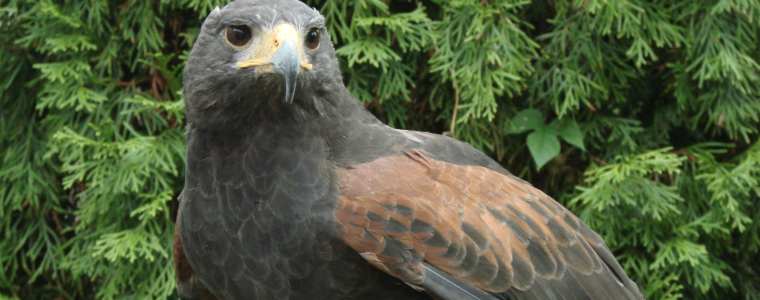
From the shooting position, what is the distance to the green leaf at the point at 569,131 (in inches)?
123

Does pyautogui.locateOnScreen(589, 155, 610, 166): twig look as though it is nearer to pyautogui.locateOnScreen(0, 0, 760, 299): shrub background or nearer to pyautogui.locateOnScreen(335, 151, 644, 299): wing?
pyautogui.locateOnScreen(0, 0, 760, 299): shrub background

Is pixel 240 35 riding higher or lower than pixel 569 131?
higher

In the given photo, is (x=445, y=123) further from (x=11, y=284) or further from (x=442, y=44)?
(x=11, y=284)

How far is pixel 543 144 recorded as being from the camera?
3.13 m

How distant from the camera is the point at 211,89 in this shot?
1.81 meters

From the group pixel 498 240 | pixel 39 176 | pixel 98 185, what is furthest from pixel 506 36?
pixel 39 176

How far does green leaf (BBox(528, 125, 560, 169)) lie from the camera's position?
308 cm

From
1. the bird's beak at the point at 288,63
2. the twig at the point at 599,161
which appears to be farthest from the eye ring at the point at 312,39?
the twig at the point at 599,161

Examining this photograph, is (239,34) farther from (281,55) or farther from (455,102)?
(455,102)

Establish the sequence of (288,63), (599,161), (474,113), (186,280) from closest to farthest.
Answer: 1. (288,63)
2. (186,280)
3. (474,113)
4. (599,161)

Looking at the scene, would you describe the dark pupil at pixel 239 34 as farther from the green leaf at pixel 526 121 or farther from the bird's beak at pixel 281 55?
the green leaf at pixel 526 121

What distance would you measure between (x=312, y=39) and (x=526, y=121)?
1.65 metres

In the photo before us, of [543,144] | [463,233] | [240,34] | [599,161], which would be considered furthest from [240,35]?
[599,161]

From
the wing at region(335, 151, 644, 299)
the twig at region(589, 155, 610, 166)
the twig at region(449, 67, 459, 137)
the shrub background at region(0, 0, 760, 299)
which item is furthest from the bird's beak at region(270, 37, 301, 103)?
the twig at region(589, 155, 610, 166)
